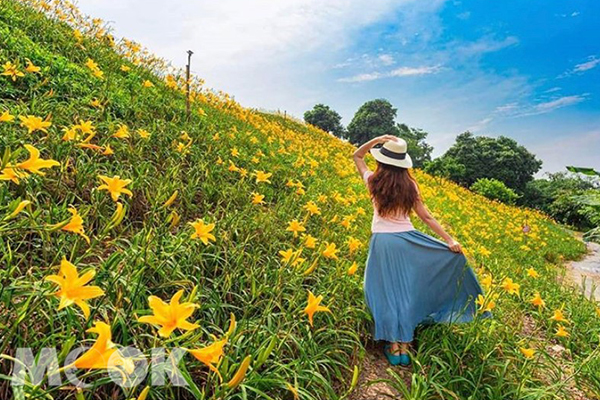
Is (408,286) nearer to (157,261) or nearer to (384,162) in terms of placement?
(384,162)

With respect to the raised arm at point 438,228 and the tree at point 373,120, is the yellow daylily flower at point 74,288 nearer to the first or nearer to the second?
the raised arm at point 438,228

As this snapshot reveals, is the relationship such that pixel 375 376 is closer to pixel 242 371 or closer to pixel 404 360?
pixel 404 360

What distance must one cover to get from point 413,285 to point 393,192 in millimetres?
632

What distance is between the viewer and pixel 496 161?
96.1 feet

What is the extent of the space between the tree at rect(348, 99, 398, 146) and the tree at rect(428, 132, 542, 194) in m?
8.51

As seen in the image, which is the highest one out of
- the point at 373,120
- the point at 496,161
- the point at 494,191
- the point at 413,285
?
the point at 373,120

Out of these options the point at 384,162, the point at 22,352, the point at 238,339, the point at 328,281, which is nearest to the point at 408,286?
the point at 328,281

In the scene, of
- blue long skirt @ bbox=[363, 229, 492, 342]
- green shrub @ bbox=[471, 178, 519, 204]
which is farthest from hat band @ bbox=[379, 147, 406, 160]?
green shrub @ bbox=[471, 178, 519, 204]

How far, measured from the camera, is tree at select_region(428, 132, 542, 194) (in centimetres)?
2912

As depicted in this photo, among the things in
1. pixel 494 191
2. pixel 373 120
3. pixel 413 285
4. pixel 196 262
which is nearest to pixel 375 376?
pixel 413 285

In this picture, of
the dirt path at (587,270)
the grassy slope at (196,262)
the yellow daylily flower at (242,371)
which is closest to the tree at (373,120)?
the dirt path at (587,270)

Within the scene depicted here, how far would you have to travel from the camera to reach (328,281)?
2.63 meters

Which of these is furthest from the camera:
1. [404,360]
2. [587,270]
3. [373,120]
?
[373,120]

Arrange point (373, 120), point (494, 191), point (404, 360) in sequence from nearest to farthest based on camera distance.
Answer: point (404, 360) → point (494, 191) → point (373, 120)
